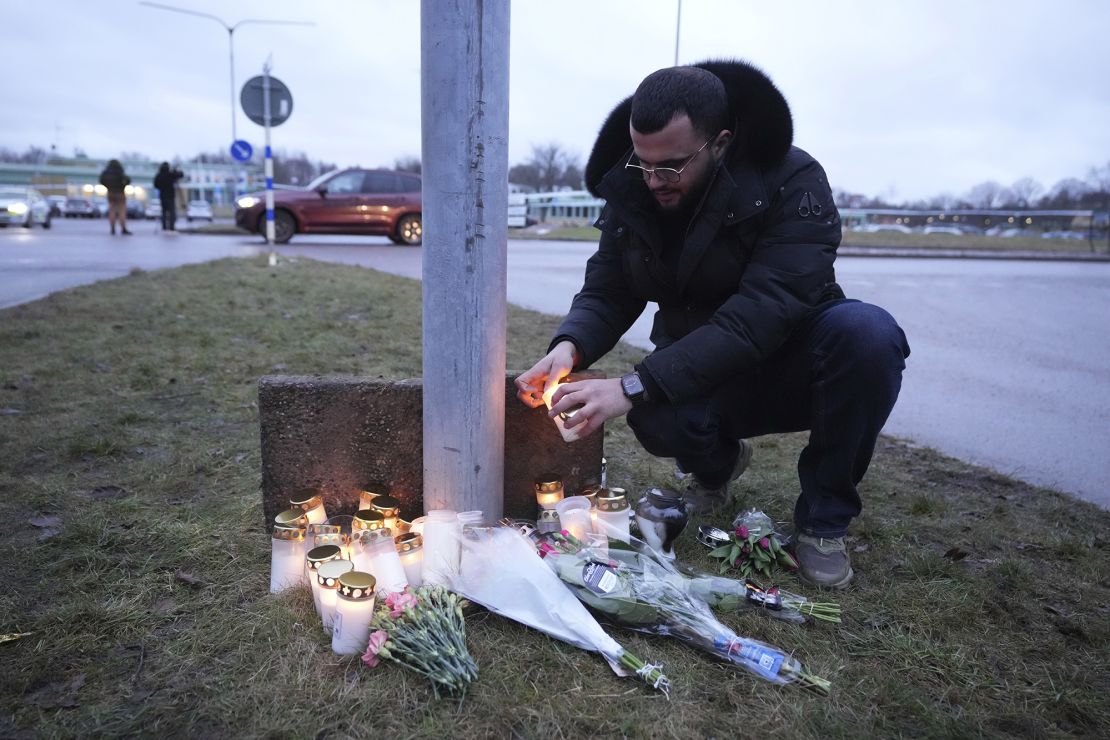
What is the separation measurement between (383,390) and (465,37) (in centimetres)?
105

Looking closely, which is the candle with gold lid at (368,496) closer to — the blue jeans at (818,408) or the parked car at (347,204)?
the blue jeans at (818,408)

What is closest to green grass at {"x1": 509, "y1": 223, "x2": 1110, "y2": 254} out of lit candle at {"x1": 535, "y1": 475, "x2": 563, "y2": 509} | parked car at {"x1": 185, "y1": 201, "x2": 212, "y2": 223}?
parked car at {"x1": 185, "y1": 201, "x2": 212, "y2": 223}

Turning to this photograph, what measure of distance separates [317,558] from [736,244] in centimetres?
143

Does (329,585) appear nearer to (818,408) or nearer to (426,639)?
(426,639)

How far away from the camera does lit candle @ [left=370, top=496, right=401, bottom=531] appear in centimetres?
204

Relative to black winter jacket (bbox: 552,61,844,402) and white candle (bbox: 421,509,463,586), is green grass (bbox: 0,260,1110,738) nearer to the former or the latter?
white candle (bbox: 421,509,463,586)

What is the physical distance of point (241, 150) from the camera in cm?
1451

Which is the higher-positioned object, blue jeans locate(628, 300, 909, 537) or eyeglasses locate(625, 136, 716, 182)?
eyeglasses locate(625, 136, 716, 182)

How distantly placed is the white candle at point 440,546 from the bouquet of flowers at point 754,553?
2.63ft

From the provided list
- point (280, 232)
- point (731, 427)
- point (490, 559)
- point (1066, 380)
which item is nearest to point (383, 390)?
point (490, 559)

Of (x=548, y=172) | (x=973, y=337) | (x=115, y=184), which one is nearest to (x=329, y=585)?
(x=973, y=337)

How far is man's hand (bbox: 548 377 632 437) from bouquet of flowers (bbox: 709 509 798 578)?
59cm

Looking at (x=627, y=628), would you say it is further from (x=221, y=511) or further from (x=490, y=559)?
(x=221, y=511)

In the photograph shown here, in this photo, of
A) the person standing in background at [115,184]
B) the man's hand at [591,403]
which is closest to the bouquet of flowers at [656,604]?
the man's hand at [591,403]
